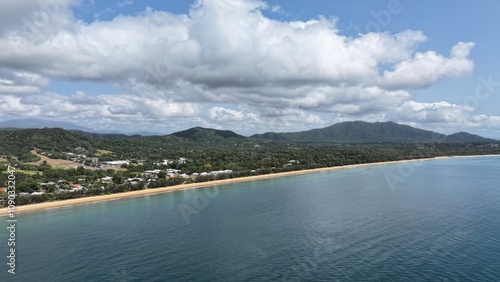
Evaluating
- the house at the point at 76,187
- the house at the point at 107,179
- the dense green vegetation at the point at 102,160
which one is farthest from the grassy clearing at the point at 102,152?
the house at the point at 76,187

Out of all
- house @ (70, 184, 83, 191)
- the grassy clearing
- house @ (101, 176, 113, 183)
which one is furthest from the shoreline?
the grassy clearing

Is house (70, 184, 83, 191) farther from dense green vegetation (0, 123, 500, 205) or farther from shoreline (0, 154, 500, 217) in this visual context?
shoreline (0, 154, 500, 217)

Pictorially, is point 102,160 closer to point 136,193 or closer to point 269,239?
point 136,193

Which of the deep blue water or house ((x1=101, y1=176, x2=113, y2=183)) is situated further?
house ((x1=101, y1=176, x2=113, y2=183))

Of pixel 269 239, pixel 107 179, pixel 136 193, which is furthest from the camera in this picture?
pixel 107 179

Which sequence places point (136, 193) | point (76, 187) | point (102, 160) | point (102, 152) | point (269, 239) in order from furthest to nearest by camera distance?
point (102, 152)
point (102, 160)
point (136, 193)
point (76, 187)
point (269, 239)

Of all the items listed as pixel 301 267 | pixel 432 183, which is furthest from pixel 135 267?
pixel 432 183

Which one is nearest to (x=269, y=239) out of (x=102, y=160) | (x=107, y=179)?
(x=107, y=179)

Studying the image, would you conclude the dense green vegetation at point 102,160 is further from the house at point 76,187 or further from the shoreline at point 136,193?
the shoreline at point 136,193

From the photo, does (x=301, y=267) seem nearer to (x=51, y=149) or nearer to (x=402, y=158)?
(x=51, y=149)
